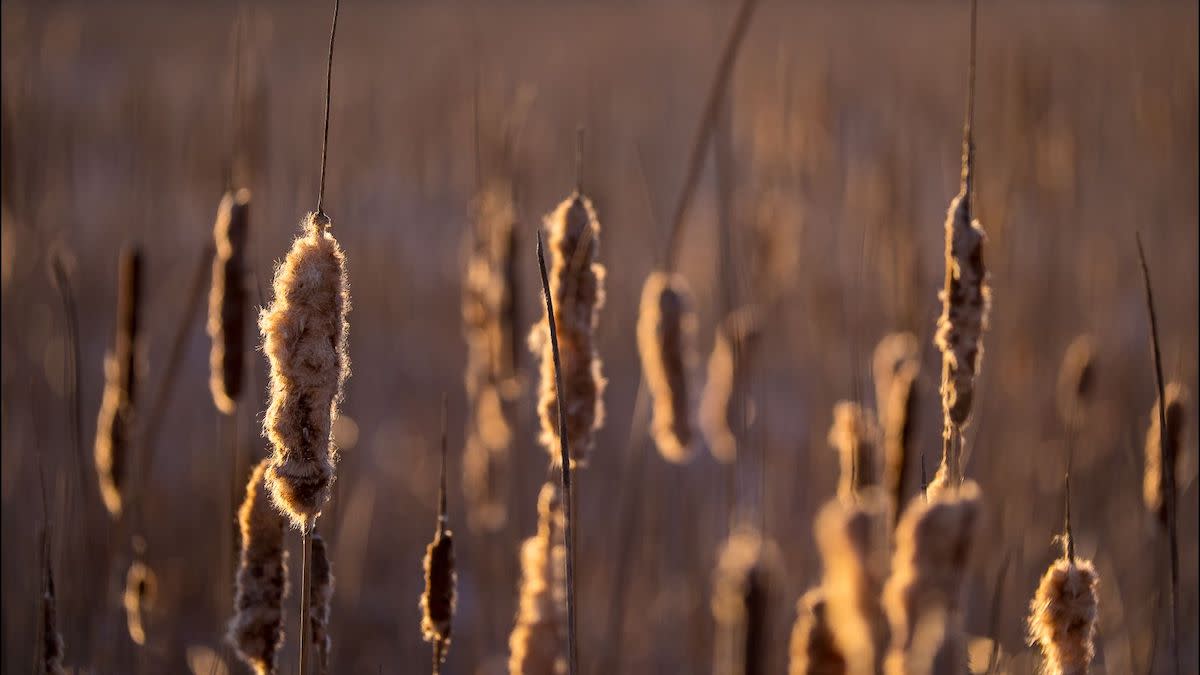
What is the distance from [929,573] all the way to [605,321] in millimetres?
2954

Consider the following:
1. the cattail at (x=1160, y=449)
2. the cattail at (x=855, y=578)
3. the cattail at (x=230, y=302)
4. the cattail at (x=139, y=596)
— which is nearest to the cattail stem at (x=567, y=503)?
the cattail at (x=855, y=578)

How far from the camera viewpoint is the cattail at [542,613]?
1499mm

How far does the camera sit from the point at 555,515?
157cm

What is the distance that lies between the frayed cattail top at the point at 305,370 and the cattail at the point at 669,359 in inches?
30.0

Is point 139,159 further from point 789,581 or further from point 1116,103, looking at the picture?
point 1116,103

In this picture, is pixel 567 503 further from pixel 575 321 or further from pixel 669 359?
pixel 669 359

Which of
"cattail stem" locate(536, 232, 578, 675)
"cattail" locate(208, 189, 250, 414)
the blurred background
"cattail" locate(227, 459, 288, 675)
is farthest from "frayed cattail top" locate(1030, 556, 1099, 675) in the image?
"cattail" locate(208, 189, 250, 414)

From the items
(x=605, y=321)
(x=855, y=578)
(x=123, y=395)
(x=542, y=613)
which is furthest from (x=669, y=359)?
(x=605, y=321)

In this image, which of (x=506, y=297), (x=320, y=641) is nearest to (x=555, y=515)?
(x=320, y=641)

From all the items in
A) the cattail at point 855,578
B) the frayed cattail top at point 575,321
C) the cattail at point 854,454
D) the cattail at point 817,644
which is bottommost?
the cattail at point 817,644

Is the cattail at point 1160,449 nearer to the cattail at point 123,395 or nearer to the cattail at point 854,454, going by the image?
the cattail at point 854,454

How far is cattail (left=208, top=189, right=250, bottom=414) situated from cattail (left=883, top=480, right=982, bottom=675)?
1.15 meters

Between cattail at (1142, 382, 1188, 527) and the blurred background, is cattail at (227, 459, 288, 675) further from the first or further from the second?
cattail at (1142, 382, 1188, 527)

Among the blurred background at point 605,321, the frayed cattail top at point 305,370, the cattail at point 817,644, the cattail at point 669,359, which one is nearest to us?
the cattail at point 817,644
